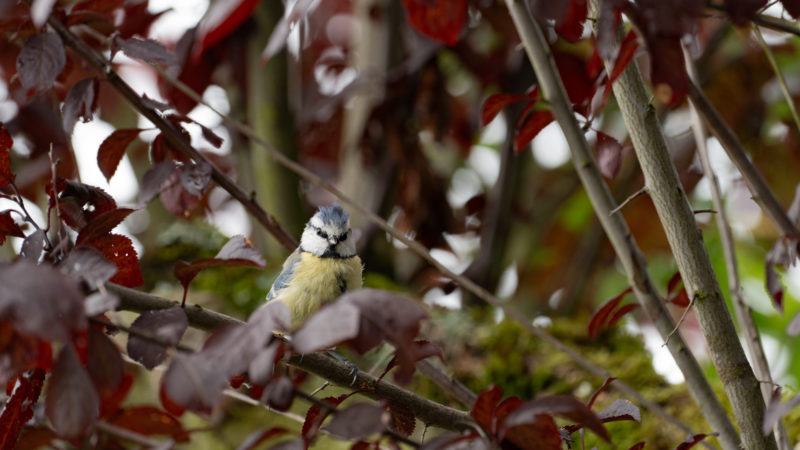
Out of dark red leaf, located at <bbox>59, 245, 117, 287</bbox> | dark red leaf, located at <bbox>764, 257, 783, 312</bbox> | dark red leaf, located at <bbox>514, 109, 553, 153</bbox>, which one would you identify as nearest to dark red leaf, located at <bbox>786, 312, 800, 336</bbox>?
dark red leaf, located at <bbox>764, 257, 783, 312</bbox>

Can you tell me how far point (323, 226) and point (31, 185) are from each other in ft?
2.47

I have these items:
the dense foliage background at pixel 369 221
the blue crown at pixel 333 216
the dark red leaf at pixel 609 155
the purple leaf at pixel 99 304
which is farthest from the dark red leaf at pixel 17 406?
the blue crown at pixel 333 216

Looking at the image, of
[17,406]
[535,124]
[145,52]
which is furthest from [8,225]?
[535,124]

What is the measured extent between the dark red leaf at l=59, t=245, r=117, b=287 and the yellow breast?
812mm

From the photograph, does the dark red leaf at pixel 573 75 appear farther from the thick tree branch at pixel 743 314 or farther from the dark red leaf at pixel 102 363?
the dark red leaf at pixel 102 363

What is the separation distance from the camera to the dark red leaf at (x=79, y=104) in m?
0.96

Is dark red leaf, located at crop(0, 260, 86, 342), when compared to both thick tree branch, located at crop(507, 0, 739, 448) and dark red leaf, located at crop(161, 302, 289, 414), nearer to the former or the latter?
dark red leaf, located at crop(161, 302, 289, 414)

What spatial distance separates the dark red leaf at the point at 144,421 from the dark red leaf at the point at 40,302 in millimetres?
516

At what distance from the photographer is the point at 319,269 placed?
157 cm

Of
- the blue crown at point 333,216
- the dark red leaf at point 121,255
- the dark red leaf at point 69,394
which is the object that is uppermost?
the blue crown at point 333,216

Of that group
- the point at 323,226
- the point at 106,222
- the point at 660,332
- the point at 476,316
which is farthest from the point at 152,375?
the point at 660,332

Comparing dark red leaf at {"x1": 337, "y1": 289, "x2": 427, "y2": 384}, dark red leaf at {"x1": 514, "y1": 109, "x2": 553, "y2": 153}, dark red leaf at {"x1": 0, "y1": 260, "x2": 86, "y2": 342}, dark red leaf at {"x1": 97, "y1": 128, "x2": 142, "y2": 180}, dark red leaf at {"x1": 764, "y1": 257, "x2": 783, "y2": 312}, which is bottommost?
dark red leaf at {"x1": 0, "y1": 260, "x2": 86, "y2": 342}

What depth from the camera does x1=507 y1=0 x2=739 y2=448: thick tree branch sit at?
2.74ft

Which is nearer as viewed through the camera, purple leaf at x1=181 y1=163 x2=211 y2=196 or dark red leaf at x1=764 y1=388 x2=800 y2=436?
dark red leaf at x1=764 y1=388 x2=800 y2=436
